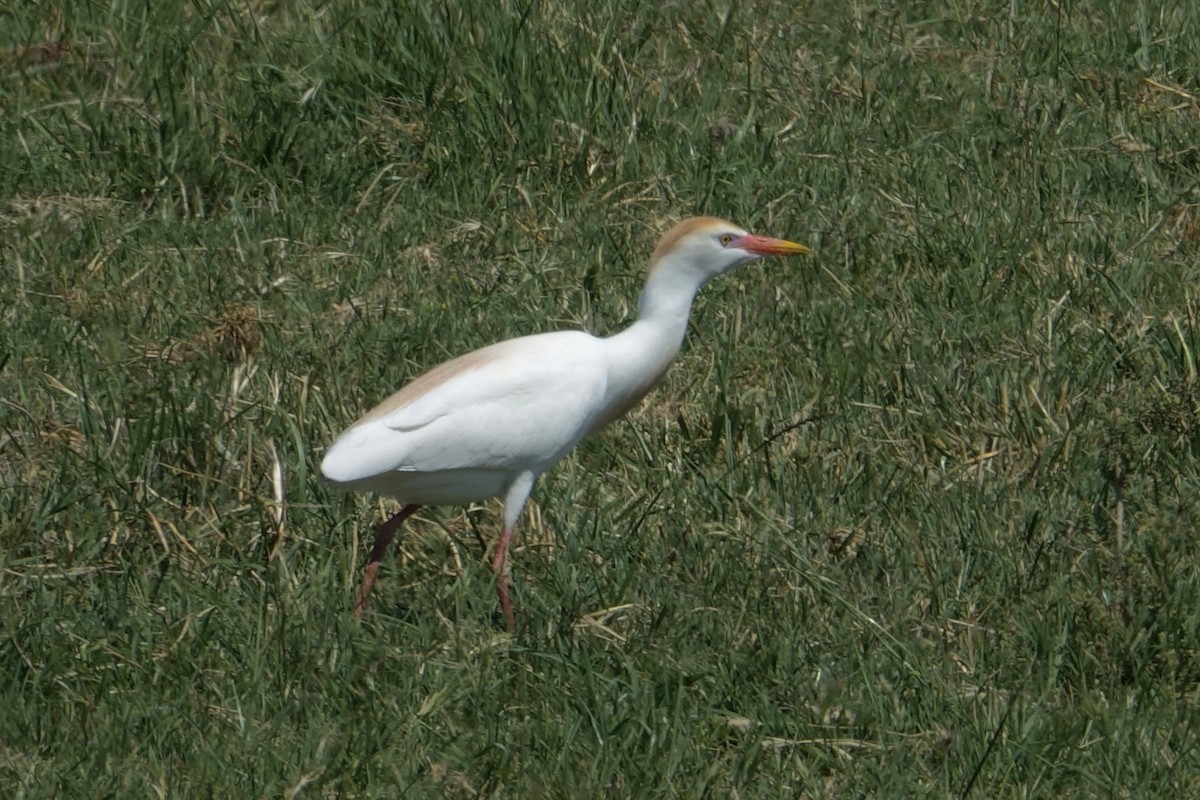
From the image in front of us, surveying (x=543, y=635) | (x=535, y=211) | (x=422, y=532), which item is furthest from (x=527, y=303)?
(x=543, y=635)

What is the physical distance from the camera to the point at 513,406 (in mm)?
4926

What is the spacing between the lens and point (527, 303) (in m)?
6.46

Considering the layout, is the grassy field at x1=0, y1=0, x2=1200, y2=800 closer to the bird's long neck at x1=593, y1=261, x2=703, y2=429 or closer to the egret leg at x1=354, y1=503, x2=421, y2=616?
the egret leg at x1=354, y1=503, x2=421, y2=616

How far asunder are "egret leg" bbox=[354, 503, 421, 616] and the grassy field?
0.18ft

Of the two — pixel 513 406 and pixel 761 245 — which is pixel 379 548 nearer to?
pixel 513 406

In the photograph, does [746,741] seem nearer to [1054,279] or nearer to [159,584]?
[159,584]

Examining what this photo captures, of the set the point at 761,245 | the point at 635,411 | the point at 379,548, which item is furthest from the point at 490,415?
the point at 635,411

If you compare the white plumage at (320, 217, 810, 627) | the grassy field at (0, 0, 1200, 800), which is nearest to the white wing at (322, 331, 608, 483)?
the white plumage at (320, 217, 810, 627)

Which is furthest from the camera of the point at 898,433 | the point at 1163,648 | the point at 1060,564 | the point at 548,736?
the point at 898,433

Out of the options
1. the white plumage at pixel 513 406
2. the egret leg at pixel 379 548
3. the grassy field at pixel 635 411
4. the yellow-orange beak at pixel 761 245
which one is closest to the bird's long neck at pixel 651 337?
the white plumage at pixel 513 406

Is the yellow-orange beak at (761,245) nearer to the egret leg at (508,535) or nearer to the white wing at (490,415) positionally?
the white wing at (490,415)

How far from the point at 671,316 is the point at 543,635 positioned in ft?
3.03

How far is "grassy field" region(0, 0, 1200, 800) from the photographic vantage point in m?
4.26

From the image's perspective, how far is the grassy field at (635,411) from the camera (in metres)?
4.26
